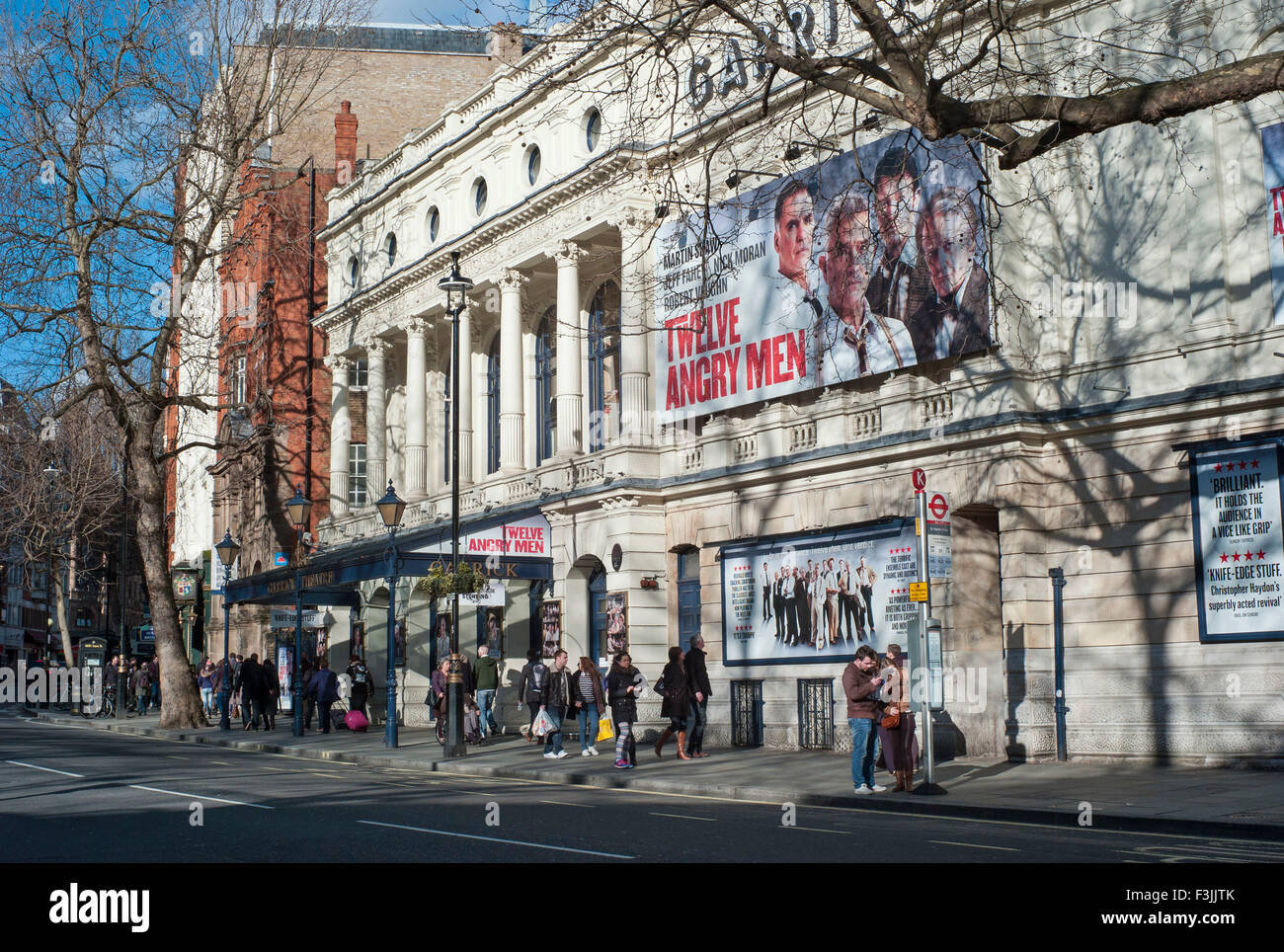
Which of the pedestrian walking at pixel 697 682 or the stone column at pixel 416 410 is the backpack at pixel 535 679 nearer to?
the pedestrian walking at pixel 697 682

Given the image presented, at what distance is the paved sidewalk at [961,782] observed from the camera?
14609 mm

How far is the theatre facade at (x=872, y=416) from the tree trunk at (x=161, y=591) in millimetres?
2634

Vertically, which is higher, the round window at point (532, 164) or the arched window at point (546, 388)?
the round window at point (532, 164)

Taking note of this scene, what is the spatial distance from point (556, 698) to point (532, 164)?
17.1 m

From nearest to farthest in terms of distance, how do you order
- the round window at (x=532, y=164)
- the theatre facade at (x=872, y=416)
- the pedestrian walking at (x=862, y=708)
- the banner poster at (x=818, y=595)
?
1. the pedestrian walking at (x=862, y=708)
2. the theatre facade at (x=872, y=416)
3. the banner poster at (x=818, y=595)
4. the round window at (x=532, y=164)

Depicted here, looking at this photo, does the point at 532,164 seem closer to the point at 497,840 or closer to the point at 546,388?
the point at 546,388

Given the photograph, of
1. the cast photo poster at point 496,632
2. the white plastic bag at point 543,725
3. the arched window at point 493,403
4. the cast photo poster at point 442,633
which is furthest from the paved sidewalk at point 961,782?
the arched window at point 493,403

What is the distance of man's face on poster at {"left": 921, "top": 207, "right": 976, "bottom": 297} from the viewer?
2378 cm

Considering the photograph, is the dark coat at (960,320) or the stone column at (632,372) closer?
the dark coat at (960,320)

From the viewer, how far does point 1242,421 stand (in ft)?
66.2

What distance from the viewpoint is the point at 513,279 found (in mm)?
37188

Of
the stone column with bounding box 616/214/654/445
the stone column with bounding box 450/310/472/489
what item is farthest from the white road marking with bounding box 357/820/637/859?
the stone column with bounding box 450/310/472/489
